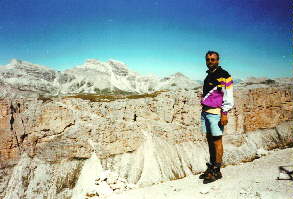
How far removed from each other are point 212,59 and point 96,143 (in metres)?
41.3

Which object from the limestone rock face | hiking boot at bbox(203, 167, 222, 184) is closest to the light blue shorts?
hiking boot at bbox(203, 167, 222, 184)

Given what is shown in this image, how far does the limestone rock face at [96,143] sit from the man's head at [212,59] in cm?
3479

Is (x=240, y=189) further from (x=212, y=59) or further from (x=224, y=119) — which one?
(x=212, y=59)

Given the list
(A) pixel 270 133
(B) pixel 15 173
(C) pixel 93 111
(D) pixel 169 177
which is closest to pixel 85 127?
(C) pixel 93 111

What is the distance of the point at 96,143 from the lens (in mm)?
47031

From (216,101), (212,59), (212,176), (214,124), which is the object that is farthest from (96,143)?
(212,59)

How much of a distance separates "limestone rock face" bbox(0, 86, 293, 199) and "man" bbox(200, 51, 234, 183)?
3362cm

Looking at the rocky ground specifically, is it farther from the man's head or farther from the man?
the man's head

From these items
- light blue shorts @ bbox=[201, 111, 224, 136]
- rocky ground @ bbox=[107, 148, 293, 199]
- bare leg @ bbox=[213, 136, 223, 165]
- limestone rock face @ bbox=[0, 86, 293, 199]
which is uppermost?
light blue shorts @ bbox=[201, 111, 224, 136]

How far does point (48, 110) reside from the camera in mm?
46188

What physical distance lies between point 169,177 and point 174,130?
1086cm

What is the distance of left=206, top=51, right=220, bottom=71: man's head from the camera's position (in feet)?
29.5

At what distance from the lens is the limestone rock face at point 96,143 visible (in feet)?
140

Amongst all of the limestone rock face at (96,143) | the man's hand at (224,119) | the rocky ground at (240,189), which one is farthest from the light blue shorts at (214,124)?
the limestone rock face at (96,143)
